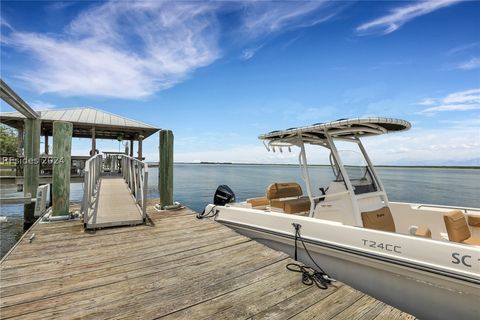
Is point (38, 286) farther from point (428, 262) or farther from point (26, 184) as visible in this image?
point (26, 184)

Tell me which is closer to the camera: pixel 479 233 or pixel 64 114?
pixel 479 233

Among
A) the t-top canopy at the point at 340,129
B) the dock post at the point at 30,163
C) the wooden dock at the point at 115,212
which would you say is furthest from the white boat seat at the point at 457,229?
the dock post at the point at 30,163

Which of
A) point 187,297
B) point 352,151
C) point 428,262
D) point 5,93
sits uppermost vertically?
point 5,93

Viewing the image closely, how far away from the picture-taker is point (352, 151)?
4734mm

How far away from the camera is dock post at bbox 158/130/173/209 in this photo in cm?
612

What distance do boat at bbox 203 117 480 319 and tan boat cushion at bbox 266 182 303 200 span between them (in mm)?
21

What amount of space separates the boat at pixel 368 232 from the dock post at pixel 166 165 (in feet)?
3.84

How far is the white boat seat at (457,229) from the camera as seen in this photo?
10.9 feet

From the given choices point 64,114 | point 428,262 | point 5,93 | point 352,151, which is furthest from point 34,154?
point 428,262

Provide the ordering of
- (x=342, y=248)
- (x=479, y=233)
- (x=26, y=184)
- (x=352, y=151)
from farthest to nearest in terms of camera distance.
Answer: (x=26, y=184), (x=352, y=151), (x=479, y=233), (x=342, y=248)

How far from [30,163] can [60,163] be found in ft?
17.2

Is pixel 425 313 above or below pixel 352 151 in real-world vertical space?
below

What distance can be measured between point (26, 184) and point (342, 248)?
10.1 meters

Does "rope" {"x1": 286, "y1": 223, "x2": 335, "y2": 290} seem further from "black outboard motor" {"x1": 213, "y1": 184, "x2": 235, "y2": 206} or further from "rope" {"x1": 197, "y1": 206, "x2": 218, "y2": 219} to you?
"black outboard motor" {"x1": 213, "y1": 184, "x2": 235, "y2": 206}
